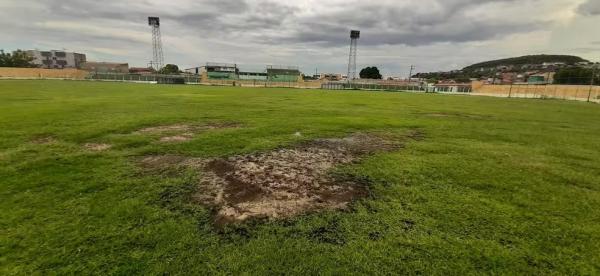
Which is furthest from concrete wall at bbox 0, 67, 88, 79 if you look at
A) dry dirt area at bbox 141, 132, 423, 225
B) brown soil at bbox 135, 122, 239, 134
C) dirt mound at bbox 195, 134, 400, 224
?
dirt mound at bbox 195, 134, 400, 224

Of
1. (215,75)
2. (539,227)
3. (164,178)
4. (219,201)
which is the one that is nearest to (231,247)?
(219,201)

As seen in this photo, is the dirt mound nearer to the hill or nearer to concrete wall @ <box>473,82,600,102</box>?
concrete wall @ <box>473,82,600,102</box>

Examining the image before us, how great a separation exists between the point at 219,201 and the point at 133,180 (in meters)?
1.57

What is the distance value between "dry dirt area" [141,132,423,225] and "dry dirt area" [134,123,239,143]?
1.65m

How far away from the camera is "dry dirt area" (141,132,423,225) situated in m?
3.67

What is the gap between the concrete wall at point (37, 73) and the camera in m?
62.0

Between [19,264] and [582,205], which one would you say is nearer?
[19,264]

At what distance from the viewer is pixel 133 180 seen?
4473 mm

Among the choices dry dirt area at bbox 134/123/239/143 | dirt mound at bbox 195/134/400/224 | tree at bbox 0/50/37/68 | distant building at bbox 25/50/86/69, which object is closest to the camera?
dirt mound at bbox 195/134/400/224

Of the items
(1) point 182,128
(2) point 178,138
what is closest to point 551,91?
(1) point 182,128

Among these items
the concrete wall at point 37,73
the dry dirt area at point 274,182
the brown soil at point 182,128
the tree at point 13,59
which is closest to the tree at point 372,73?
the concrete wall at point 37,73

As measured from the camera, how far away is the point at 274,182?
175 inches

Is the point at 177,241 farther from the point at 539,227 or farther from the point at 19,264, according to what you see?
the point at 539,227

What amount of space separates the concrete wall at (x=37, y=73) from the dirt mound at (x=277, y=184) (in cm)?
7902
